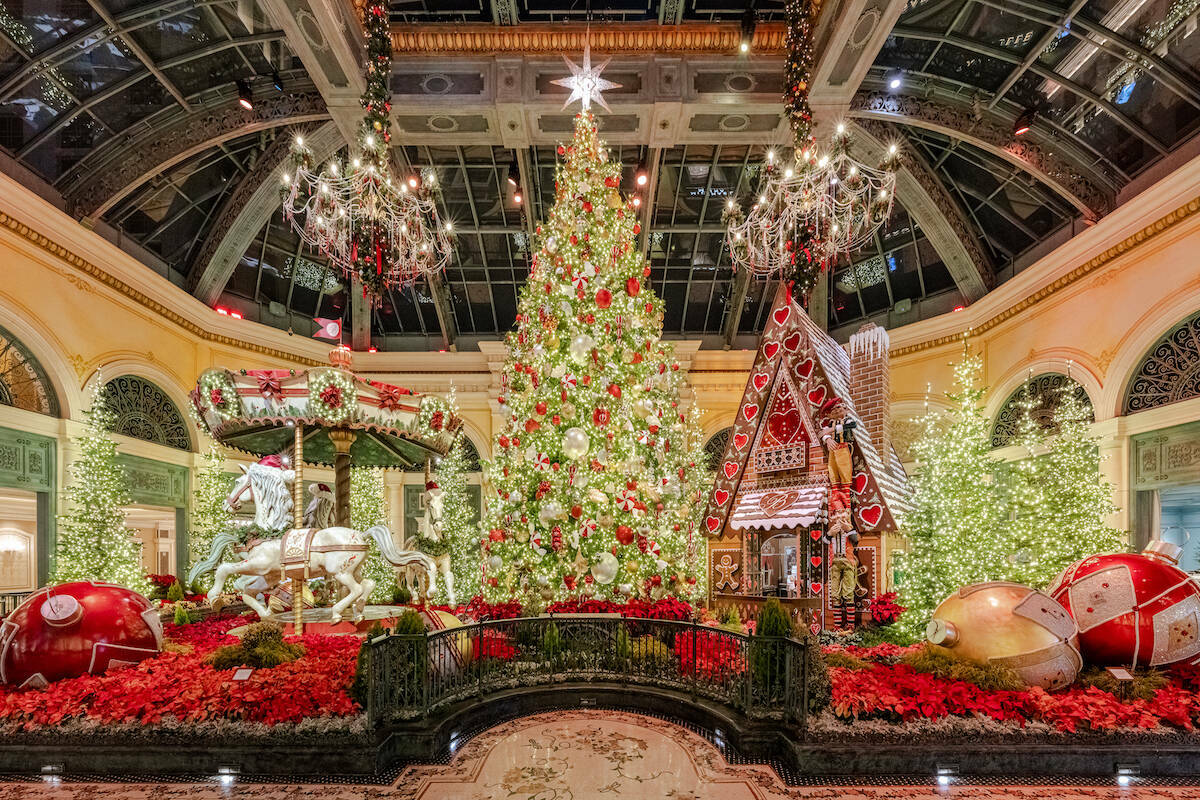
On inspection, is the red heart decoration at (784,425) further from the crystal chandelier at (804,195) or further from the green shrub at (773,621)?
the green shrub at (773,621)

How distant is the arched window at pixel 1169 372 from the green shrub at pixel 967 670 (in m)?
7.38

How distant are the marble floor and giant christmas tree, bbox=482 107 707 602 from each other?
276 cm

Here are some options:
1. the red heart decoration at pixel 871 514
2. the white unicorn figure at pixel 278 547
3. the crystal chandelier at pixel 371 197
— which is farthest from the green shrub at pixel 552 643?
the red heart decoration at pixel 871 514

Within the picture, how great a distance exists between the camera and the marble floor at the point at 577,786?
419 cm

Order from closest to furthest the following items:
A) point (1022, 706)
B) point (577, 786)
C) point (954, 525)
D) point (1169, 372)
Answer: point (577, 786)
point (1022, 706)
point (954, 525)
point (1169, 372)

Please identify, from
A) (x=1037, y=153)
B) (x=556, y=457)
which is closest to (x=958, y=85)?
(x=1037, y=153)

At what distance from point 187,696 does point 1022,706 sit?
6.62 meters

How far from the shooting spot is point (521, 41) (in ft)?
38.9

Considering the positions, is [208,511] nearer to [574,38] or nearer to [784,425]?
[784,425]

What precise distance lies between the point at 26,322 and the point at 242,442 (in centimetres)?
446

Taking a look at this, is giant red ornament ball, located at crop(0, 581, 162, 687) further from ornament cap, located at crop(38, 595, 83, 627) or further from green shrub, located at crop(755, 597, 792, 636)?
green shrub, located at crop(755, 597, 792, 636)

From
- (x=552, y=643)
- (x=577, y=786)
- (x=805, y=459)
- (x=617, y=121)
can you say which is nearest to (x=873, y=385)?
(x=805, y=459)

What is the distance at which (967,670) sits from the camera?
5.10 m

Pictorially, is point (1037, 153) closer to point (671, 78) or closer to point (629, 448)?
point (671, 78)
